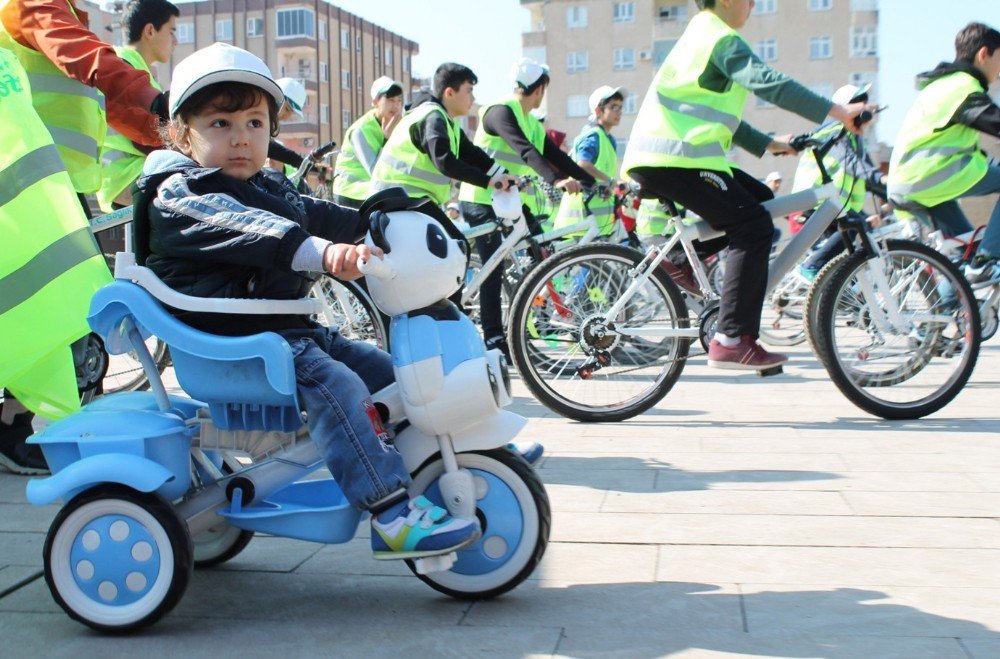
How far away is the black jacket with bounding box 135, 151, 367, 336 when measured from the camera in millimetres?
2971

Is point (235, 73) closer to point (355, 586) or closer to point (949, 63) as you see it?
point (355, 586)

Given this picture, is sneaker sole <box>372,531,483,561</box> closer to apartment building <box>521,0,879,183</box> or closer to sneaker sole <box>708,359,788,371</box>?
sneaker sole <box>708,359,788,371</box>

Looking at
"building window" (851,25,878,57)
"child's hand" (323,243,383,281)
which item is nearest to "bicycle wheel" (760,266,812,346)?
"child's hand" (323,243,383,281)

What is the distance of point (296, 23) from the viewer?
74062 millimetres

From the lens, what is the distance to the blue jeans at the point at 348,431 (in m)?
2.97

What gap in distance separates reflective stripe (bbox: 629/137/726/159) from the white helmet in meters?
2.61

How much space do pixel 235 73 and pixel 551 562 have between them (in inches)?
60.3

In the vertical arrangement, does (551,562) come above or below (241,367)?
below

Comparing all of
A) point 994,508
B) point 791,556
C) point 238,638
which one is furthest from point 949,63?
point 238,638

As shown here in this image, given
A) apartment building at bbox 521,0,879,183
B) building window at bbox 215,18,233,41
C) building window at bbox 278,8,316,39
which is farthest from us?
building window at bbox 215,18,233,41

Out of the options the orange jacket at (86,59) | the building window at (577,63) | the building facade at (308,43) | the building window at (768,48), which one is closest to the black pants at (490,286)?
the orange jacket at (86,59)

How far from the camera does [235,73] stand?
3043 mm

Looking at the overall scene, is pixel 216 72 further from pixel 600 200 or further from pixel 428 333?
pixel 600 200

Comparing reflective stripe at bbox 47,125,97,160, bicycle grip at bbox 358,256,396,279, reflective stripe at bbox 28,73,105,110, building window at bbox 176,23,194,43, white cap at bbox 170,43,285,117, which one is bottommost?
bicycle grip at bbox 358,256,396,279
